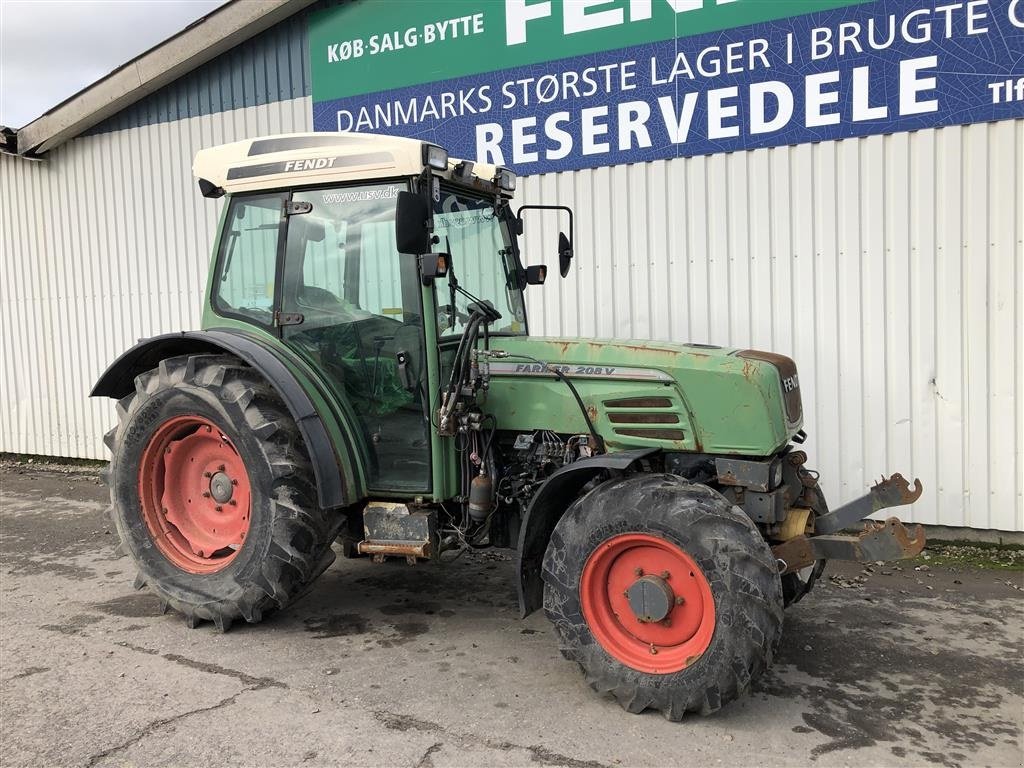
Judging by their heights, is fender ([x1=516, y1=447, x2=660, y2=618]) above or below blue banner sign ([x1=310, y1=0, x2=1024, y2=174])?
below

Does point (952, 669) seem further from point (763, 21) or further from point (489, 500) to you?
point (763, 21)

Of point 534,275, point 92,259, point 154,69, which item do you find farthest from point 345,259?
point 92,259

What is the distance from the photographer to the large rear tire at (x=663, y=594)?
11.1 feet

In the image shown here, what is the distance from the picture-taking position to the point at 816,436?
6316mm

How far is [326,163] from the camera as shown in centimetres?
439

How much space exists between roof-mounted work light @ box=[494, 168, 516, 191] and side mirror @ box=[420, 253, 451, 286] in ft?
3.35

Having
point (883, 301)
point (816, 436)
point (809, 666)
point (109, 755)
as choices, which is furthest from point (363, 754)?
point (883, 301)

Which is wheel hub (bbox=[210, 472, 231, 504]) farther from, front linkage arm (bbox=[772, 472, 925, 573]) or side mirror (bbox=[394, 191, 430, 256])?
front linkage arm (bbox=[772, 472, 925, 573])

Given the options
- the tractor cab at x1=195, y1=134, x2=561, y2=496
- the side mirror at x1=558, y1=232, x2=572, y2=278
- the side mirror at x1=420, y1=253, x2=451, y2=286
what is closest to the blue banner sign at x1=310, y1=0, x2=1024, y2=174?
the side mirror at x1=558, y1=232, x2=572, y2=278

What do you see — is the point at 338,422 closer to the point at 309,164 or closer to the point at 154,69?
the point at 309,164

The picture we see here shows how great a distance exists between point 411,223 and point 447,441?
3.86 ft

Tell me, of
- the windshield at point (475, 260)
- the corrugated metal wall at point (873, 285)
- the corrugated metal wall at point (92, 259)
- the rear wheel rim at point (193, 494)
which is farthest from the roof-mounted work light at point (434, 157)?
the corrugated metal wall at point (92, 259)

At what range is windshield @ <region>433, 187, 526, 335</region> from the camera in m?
4.38

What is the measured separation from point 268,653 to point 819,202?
4.88 m
